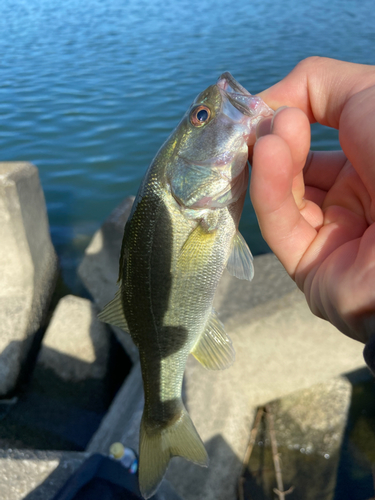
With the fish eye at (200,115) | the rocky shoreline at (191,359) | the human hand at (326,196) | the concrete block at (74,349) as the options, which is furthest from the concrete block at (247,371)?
the fish eye at (200,115)

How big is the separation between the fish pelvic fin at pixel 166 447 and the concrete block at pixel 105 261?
2142 millimetres

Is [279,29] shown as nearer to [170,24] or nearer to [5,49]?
[170,24]

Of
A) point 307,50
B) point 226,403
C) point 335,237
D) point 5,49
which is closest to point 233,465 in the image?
point 226,403

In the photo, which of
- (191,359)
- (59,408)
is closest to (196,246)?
(191,359)

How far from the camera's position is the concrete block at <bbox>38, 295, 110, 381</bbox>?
426cm

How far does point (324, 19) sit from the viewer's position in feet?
56.0

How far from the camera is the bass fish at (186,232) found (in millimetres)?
2014

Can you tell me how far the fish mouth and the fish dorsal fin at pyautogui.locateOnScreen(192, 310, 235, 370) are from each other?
123cm

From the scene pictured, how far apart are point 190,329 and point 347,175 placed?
142 centimetres

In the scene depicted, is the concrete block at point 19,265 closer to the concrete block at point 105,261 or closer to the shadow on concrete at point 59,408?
the shadow on concrete at point 59,408

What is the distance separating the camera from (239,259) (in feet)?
7.14

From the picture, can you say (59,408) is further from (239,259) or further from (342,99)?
(342,99)

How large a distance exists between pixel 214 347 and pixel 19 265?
10.5 feet

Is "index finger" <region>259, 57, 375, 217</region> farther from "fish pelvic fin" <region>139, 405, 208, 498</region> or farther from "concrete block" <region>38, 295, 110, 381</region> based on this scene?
"concrete block" <region>38, 295, 110, 381</region>
